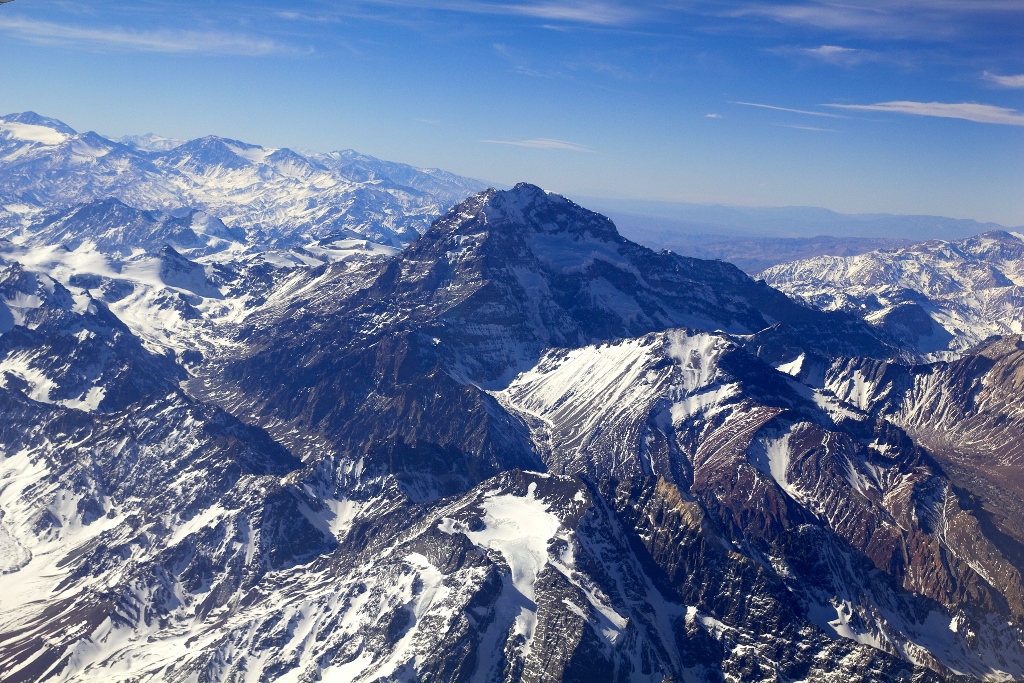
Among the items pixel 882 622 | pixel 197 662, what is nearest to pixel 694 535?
pixel 882 622

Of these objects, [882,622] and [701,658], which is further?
[882,622]

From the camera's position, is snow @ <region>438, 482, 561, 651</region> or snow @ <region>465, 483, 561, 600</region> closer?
snow @ <region>438, 482, 561, 651</region>

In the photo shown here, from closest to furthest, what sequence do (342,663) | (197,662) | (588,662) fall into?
(588,662) < (342,663) < (197,662)

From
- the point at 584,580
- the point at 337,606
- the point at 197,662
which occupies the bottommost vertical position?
the point at 197,662

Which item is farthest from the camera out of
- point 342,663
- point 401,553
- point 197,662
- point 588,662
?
point 401,553

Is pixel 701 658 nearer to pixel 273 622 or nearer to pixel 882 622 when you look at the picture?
pixel 882 622

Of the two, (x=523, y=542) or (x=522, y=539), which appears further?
(x=522, y=539)

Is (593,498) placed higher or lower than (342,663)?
higher

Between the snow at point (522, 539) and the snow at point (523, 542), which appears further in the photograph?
the snow at point (522, 539)

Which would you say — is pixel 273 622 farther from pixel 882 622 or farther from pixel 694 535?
pixel 882 622
